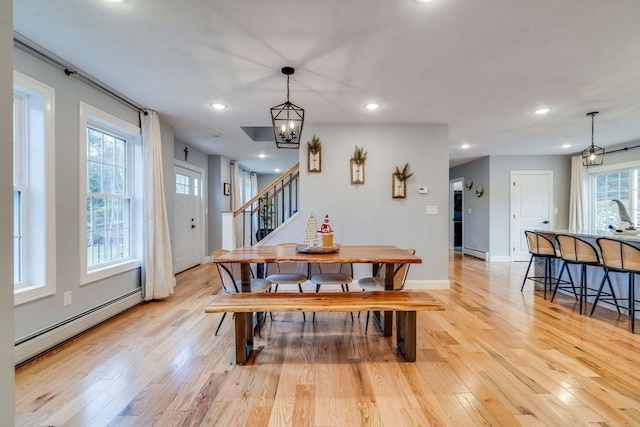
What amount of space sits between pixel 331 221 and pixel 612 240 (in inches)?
125

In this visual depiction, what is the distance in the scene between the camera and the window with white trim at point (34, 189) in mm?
2371

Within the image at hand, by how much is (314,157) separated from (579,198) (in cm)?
603

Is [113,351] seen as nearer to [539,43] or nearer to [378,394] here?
[378,394]

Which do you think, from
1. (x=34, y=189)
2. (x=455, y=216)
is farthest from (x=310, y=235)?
(x=455, y=216)

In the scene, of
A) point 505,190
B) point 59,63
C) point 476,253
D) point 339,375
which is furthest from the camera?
point 476,253

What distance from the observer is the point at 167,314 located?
3.35 m

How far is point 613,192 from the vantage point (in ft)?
19.2

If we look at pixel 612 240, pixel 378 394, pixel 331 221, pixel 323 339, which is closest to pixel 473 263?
pixel 612 240

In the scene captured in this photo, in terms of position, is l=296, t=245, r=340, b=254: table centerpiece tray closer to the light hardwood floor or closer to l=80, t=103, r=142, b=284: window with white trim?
the light hardwood floor

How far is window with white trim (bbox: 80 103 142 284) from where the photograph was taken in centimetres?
295

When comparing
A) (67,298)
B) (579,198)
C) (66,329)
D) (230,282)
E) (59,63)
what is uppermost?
(59,63)

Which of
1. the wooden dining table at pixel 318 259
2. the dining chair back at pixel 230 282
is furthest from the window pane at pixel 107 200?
the wooden dining table at pixel 318 259

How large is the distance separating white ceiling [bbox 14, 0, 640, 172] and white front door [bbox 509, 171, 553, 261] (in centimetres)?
288

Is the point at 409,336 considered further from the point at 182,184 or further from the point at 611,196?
the point at 611,196
